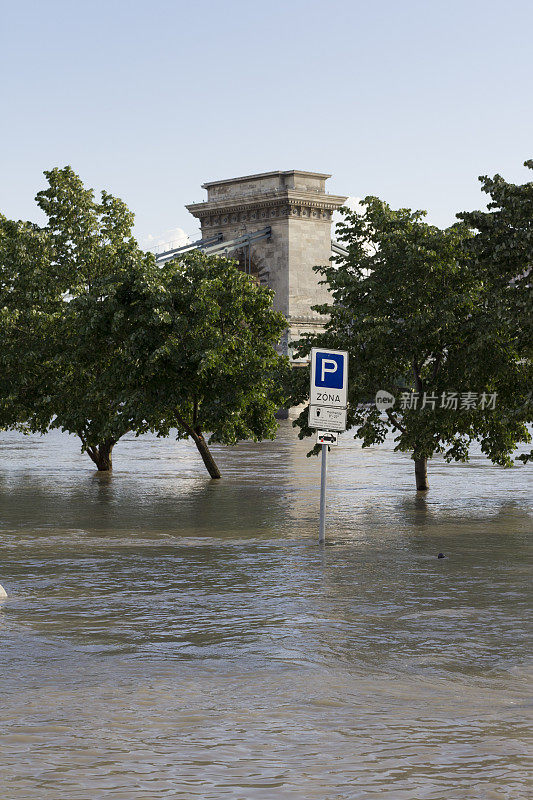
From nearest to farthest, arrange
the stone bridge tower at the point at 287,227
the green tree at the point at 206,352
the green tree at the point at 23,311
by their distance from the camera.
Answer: the green tree at the point at 206,352 → the green tree at the point at 23,311 → the stone bridge tower at the point at 287,227

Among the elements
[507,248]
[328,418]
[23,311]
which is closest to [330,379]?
[328,418]

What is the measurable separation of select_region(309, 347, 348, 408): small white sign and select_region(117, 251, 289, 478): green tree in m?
10.0

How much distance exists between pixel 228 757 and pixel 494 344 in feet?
58.8

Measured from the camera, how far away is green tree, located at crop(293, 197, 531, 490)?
23.5m

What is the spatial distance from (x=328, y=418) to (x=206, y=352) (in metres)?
11.5

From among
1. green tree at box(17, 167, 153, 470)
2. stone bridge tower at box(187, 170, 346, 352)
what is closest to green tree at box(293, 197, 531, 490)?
green tree at box(17, 167, 153, 470)

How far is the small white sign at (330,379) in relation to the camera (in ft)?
53.2

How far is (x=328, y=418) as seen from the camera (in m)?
16.3

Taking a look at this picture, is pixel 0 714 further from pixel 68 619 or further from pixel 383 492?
pixel 383 492

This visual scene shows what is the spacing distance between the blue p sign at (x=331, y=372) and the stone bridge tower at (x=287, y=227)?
341 ft

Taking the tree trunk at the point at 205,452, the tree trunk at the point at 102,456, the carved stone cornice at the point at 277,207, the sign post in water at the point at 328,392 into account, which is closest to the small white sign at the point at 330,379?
the sign post in water at the point at 328,392

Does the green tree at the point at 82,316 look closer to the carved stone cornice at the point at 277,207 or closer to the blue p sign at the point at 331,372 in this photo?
the blue p sign at the point at 331,372

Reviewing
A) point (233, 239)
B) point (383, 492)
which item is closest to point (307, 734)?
point (383, 492)

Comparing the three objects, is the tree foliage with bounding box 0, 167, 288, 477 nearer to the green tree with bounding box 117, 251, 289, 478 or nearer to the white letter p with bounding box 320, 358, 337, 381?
the green tree with bounding box 117, 251, 289, 478
